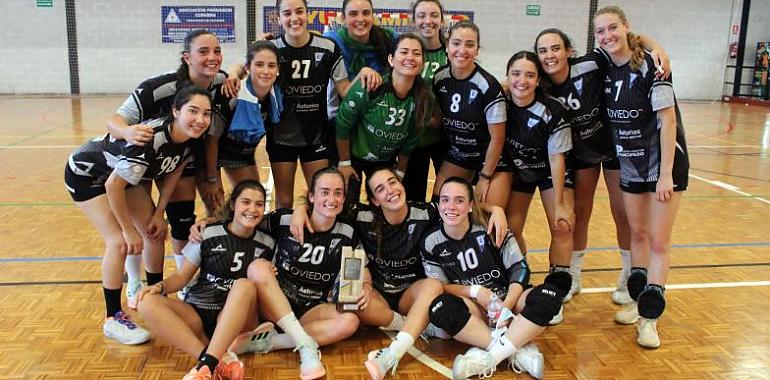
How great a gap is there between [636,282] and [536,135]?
1006 mm

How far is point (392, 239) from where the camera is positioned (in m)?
3.23

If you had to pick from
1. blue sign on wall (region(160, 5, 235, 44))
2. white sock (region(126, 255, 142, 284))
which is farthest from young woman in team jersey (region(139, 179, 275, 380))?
blue sign on wall (region(160, 5, 235, 44))

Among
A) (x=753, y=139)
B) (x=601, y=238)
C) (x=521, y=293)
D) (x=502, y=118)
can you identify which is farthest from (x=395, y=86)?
(x=753, y=139)

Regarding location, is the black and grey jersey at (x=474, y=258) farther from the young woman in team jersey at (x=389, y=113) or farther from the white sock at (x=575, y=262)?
the white sock at (x=575, y=262)

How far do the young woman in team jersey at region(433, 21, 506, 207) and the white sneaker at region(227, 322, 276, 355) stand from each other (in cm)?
140

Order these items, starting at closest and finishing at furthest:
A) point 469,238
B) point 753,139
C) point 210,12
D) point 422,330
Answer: point 422,330 < point 469,238 < point 753,139 < point 210,12

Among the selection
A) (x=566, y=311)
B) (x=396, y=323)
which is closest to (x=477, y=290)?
(x=396, y=323)

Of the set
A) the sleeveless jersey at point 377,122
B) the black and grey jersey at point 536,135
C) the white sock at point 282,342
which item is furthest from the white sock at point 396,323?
the black and grey jersey at point 536,135

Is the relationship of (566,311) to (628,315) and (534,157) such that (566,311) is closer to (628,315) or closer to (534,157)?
(628,315)

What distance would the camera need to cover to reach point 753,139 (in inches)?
404

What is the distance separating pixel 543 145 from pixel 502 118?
28cm

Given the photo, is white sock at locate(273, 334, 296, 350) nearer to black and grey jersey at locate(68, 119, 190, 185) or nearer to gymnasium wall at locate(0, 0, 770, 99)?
black and grey jersey at locate(68, 119, 190, 185)

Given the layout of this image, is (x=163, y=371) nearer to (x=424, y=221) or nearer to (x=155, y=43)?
(x=424, y=221)

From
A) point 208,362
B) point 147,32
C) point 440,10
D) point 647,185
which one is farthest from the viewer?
point 147,32
